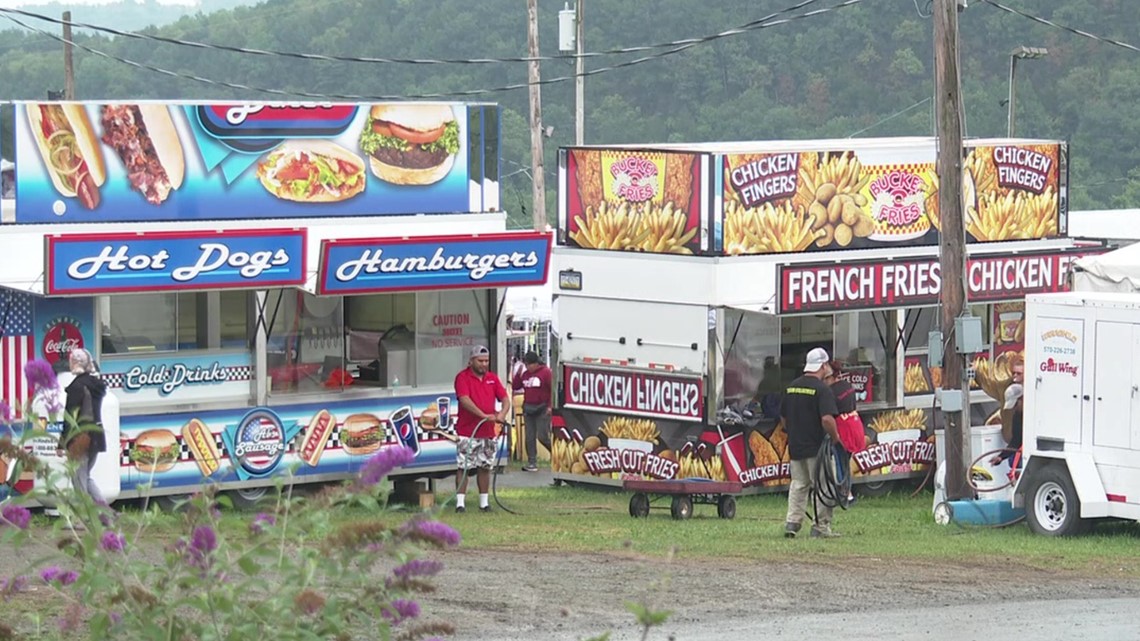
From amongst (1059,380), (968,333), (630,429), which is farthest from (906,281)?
Answer: (1059,380)

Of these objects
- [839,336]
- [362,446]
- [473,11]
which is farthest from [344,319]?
[473,11]

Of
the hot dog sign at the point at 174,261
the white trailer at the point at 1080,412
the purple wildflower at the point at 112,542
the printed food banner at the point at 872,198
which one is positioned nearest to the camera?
the purple wildflower at the point at 112,542

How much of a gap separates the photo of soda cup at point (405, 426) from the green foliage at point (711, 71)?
50288mm

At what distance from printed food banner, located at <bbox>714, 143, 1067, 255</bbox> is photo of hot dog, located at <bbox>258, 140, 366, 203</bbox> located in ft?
13.1

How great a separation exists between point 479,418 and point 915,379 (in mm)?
6498

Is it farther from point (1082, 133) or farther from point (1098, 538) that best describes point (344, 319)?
point (1082, 133)

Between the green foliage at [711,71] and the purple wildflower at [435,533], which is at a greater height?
the green foliage at [711,71]

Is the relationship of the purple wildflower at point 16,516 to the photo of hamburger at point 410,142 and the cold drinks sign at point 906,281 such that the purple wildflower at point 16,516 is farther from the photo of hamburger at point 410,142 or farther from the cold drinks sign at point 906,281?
the cold drinks sign at point 906,281

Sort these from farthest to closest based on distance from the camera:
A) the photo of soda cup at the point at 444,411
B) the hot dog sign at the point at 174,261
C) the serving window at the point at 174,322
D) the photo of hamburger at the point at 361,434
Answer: the photo of soda cup at the point at 444,411 < the photo of hamburger at the point at 361,434 < the serving window at the point at 174,322 < the hot dog sign at the point at 174,261

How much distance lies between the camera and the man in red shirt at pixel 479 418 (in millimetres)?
18250

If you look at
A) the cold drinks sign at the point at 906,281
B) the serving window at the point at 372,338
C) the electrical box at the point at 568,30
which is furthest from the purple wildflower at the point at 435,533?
the electrical box at the point at 568,30

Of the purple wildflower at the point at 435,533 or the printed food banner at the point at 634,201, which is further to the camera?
the printed food banner at the point at 634,201

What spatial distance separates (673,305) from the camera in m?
20.8

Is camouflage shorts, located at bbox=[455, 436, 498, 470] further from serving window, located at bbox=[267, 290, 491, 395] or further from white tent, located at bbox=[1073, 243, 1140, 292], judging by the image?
white tent, located at bbox=[1073, 243, 1140, 292]
